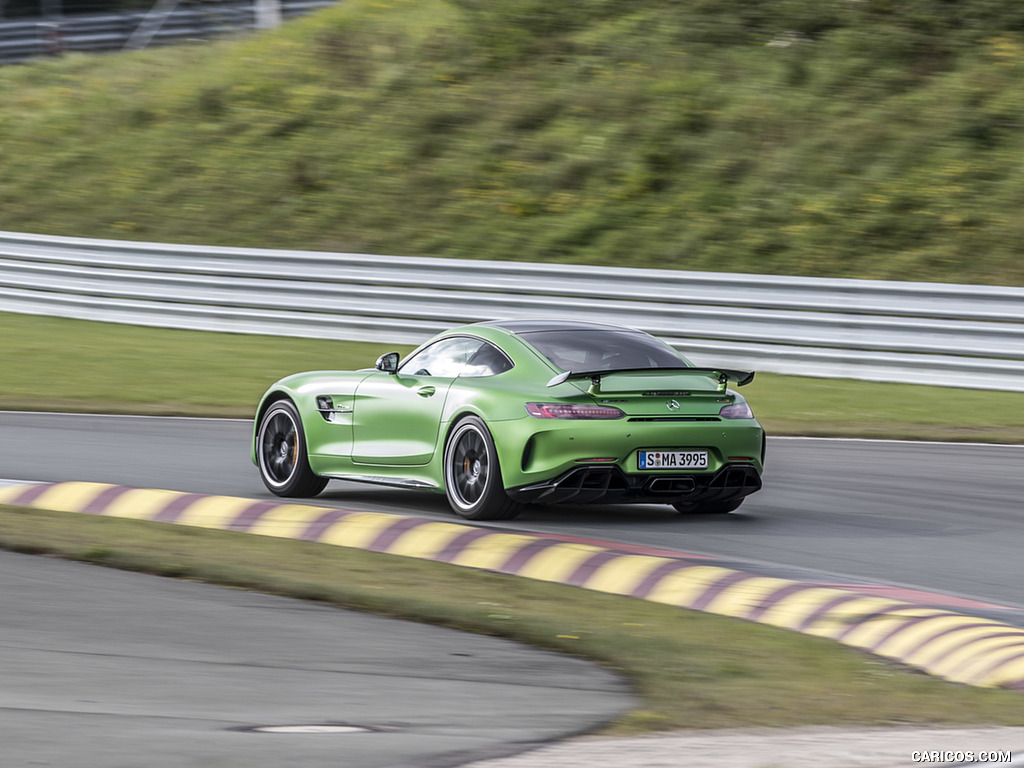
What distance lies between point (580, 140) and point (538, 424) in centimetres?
1939

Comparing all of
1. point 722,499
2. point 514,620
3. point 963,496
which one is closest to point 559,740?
point 514,620

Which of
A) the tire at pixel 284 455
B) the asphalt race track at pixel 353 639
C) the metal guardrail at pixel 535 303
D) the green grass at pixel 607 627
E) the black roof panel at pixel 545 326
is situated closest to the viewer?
the asphalt race track at pixel 353 639

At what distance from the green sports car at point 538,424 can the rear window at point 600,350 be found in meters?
0.01

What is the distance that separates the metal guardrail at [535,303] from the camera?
18.1 m

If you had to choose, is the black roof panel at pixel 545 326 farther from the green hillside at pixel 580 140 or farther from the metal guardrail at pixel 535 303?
the green hillside at pixel 580 140

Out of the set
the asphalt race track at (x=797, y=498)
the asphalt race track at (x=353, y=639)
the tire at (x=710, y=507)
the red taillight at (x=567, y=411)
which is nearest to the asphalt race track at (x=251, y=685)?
the asphalt race track at (x=353, y=639)

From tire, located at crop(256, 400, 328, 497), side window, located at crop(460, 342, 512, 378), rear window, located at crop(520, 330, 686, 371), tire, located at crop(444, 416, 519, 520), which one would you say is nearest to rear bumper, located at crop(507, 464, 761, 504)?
tire, located at crop(444, 416, 519, 520)

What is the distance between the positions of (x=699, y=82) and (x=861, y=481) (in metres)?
17.9

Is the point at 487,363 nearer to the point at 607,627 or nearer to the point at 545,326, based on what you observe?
the point at 545,326

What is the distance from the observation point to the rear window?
9.91 meters

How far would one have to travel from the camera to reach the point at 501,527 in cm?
954

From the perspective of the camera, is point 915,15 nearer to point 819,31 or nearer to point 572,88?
point 819,31

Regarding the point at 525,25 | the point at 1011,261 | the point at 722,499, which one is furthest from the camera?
the point at 525,25

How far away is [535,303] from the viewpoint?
2025 centimetres
